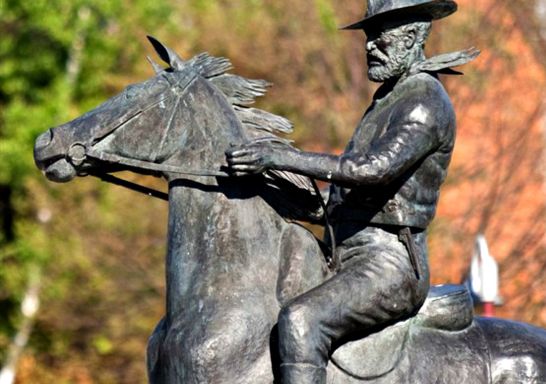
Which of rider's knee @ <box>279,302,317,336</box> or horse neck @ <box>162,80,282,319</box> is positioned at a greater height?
horse neck @ <box>162,80,282,319</box>

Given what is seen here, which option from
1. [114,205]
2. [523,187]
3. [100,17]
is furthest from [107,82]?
[523,187]

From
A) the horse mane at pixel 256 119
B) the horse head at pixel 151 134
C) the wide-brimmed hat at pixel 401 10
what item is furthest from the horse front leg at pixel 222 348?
the wide-brimmed hat at pixel 401 10

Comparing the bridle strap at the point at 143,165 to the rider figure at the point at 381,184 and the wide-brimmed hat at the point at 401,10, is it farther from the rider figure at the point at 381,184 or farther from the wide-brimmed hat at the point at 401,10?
the wide-brimmed hat at the point at 401,10

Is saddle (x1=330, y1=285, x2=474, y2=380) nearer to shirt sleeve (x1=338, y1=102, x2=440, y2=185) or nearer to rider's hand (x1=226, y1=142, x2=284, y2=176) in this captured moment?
shirt sleeve (x1=338, y1=102, x2=440, y2=185)

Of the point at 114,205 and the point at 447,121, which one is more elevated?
the point at 447,121

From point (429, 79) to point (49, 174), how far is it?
1.99 meters

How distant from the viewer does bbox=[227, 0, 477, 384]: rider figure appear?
8.80 m

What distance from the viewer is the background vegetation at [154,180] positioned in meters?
25.0

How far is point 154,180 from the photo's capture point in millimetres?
26031

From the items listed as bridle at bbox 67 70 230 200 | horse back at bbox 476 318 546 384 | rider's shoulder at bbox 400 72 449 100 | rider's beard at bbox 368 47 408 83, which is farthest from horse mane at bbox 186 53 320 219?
horse back at bbox 476 318 546 384

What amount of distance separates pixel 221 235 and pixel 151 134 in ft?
2.01

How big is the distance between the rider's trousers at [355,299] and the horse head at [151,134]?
0.79 metres

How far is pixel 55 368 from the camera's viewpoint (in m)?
30.1

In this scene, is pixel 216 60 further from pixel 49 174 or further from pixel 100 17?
pixel 100 17
